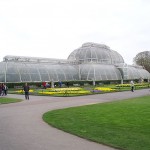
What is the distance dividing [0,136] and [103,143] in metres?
4.36

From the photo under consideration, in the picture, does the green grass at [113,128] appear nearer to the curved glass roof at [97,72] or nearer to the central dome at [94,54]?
the curved glass roof at [97,72]

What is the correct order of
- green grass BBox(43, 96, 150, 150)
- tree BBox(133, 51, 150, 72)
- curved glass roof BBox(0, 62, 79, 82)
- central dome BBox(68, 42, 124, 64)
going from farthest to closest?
1. tree BBox(133, 51, 150, 72)
2. central dome BBox(68, 42, 124, 64)
3. curved glass roof BBox(0, 62, 79, 82)
4. green grass BBox(43, 96, 150, 150)

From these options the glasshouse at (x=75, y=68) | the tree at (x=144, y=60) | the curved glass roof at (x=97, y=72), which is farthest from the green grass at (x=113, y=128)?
the tree at (x=144, y=60)

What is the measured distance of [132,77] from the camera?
7906 centimetres

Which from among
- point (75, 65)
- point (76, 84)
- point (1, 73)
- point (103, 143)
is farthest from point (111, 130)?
point (75, 65)

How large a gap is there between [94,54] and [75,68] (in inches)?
410

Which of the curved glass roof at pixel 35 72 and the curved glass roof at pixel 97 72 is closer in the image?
the curved glass roof at pixel 35 72

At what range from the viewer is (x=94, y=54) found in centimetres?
7662

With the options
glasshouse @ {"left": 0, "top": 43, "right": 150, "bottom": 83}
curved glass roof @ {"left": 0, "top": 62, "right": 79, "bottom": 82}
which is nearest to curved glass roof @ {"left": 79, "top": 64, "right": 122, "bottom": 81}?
glasshouse @ {"left": 0, "top": 43, "right": 150, "bottom": 83}

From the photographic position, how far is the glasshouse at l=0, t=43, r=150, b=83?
5312 centimetres

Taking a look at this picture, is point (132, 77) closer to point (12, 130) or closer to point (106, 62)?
point (106, 62)

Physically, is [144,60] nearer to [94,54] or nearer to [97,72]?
[94,54]

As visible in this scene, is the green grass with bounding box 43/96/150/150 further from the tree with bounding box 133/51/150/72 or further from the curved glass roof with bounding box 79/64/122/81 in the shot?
the tree with bounding box 133/51/150/72

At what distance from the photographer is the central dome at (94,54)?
2997 inches
